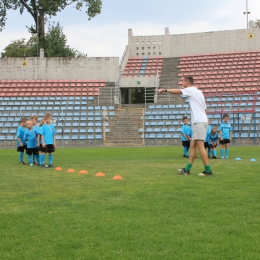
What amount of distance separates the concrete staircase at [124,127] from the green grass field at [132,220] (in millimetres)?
22696

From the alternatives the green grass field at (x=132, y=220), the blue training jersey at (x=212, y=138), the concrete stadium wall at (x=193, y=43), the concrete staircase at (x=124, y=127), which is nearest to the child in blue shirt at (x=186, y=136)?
the blue training jersey at (x=212, y=138)

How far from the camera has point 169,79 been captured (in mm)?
40375

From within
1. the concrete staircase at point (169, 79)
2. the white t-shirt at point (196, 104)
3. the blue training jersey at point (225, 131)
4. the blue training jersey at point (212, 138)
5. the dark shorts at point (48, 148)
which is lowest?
the dark shorts at point (48, 148)

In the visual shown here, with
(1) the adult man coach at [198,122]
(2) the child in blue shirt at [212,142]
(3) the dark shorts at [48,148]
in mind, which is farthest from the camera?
(2) the child in blue shirt at [212,142]

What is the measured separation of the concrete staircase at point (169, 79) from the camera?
36.6 meters

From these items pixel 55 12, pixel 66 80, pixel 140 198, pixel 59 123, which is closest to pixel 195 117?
pixel 140 198

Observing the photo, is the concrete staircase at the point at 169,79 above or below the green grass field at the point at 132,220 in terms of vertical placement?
above

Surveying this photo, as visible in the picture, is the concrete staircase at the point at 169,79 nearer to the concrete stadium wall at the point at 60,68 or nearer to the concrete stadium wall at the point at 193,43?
the concrete stadium wall at the point at 193,43

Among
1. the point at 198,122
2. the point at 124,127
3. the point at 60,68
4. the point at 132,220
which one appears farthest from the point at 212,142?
the point at 60,68

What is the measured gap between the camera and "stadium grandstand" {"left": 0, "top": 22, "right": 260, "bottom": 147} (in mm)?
32250

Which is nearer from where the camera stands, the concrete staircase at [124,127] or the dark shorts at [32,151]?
the dark shorts at [32,151]

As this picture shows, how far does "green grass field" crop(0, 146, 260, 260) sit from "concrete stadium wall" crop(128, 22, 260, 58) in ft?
122

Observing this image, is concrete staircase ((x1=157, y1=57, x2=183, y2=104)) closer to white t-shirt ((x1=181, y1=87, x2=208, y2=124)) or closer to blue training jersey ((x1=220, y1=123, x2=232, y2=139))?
blue training jersey ((x1=220, y1=123, x2=232, y2=139))

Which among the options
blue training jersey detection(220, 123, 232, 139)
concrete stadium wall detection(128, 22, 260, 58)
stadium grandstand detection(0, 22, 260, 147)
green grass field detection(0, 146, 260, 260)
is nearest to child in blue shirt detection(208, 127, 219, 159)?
blue training jersey detection(220, 123, 232, 139)
